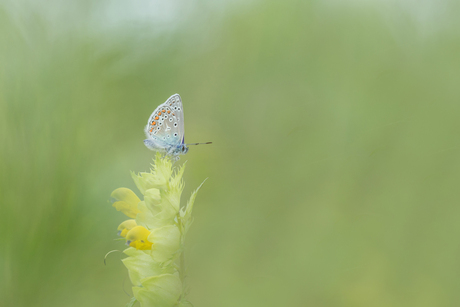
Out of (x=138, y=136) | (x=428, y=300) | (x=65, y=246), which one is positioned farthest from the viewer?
(x=138, y=136)

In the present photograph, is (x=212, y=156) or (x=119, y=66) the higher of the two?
(x=119, y=66)

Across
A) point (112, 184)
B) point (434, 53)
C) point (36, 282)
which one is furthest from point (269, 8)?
point (36, 282)

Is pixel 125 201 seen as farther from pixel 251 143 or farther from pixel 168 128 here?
pixel 251 143

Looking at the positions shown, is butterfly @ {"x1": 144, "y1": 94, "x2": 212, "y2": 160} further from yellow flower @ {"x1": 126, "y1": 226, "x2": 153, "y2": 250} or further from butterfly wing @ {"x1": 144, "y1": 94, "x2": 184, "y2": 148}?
yellow flower @ {"x1": 126, "y1": 226, "x2": 153, "y2": 250}

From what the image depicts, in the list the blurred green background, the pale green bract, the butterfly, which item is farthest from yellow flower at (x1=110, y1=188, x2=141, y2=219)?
the blurred green background

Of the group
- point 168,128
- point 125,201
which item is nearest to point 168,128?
point 168,128

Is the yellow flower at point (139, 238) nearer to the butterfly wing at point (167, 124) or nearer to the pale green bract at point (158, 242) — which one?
the pale green bract at point (158, 242)

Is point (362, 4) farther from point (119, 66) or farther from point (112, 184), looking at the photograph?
point (112, 184)
